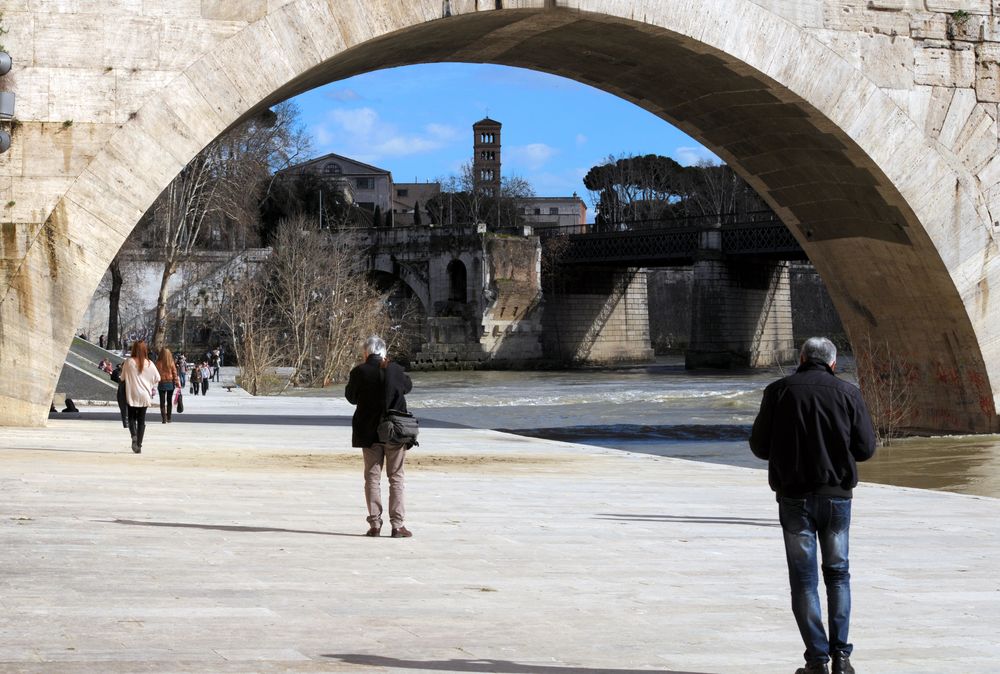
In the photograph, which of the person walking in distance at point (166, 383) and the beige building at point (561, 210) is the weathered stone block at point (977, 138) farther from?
the beige building at point (561, 210)

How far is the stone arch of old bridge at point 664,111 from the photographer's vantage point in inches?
485

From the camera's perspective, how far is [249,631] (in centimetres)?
494

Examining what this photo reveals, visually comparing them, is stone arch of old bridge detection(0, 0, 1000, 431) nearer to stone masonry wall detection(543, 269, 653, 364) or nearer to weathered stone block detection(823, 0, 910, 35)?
weathered stone block detection(823, 0, 910, 35)

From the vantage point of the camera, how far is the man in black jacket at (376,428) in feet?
25.2

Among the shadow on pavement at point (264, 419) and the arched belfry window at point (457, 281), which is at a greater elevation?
the arched belfry window at point (457, 281)

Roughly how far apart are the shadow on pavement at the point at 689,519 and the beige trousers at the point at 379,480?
5.46ft

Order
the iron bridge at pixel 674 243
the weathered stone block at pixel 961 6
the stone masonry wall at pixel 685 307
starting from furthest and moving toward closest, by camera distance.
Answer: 1. the stone masonry wall at pixel 685 307
2. the iron bridge at pixel 674 243
3. the weathered stone block at pixel 961 6

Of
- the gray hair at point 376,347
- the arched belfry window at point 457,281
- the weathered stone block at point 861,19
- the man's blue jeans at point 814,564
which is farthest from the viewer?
the arched belfry window at point 457,281

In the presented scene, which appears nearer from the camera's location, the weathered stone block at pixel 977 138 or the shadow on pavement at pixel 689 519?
the shadow on pavement at pixel 689 519

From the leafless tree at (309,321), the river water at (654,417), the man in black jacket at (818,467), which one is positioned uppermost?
the leafless tree at (309,321)

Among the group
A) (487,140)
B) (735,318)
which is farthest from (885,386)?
(487,140)

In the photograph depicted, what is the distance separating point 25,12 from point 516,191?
97.4m

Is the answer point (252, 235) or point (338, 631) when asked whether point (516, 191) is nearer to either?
point (252, 235)

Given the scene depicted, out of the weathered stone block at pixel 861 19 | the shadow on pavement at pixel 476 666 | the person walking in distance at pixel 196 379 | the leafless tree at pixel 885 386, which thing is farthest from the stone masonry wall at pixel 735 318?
the shadow on pavement at pixel 476 666
